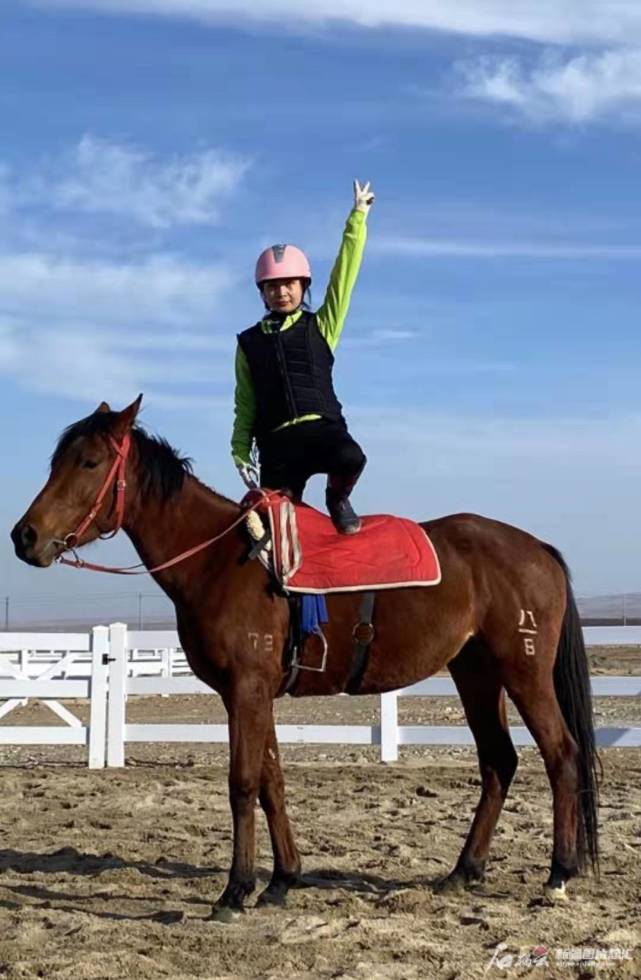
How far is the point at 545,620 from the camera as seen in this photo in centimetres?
627

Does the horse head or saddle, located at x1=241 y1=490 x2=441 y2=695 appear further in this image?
saddle, located at x1=241 y1=490 x2=441 y2=695

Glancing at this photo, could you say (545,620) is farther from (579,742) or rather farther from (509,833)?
(509,833)

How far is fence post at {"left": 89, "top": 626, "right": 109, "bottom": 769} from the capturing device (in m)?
11.8

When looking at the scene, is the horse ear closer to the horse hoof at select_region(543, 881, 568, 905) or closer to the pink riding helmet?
the pink riding helmet

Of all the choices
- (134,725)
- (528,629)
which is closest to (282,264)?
(528,629)

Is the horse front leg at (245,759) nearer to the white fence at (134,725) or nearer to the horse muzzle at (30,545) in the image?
the horse muzzle at (30,545)

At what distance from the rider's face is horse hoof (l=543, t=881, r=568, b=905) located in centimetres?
316

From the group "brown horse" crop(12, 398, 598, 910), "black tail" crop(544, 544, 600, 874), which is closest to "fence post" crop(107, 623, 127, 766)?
"brown horse" crop(12, 398, 598, 910)

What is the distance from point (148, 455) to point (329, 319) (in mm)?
1169

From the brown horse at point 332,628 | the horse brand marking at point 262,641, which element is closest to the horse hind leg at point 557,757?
the brown horse at point 332,628

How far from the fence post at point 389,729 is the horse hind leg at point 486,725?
4.86m

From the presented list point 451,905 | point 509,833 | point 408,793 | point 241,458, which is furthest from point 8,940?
point 408,793

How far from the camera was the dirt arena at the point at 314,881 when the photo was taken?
4625 millimetres

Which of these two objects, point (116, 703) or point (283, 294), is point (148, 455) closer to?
point (283, 294)
